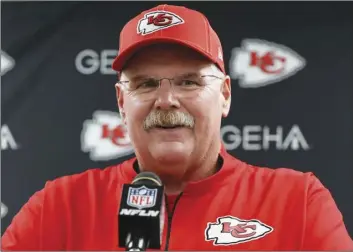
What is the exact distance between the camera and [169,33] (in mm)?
1157

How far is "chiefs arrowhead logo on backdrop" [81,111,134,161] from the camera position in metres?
2.15

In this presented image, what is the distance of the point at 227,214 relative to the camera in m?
1.18

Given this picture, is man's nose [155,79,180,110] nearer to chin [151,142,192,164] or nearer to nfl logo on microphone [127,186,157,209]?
chin [151,142,192,164]

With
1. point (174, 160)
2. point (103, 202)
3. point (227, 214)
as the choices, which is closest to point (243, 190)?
point (227, 214)

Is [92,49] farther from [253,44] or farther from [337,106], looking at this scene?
[337,106]

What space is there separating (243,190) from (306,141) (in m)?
0.93

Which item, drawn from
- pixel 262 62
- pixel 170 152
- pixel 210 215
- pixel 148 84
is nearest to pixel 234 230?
pixel 210 215

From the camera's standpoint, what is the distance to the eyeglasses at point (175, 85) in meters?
1.12

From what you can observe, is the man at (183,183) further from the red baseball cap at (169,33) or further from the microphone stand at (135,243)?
the microphone stand at (135,243)

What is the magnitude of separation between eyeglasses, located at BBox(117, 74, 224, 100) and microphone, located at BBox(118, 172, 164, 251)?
0.82ft

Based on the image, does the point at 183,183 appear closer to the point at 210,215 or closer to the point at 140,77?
the point at 210,215

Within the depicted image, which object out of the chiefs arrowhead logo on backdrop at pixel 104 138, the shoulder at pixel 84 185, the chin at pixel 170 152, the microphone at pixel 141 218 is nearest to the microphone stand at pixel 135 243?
the microphone at pixel 141 218

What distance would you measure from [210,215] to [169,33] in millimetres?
343

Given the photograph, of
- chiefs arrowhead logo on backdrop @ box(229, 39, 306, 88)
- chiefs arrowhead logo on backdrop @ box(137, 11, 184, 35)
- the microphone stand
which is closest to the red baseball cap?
chiefs arrowhead logo on backdrop @ box(137, 11, 184, 35)
